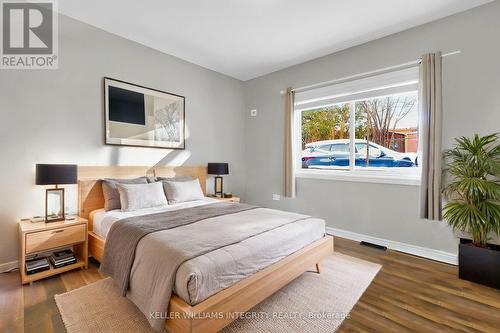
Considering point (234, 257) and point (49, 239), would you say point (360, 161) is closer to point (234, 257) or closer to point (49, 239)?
point (234, 257)

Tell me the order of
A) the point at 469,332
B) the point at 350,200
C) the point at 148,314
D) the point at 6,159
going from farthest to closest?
the point at 350,200 → the point at 6,159 → the point at 469,332 → the point at 148,314

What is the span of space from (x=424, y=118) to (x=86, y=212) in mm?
4302

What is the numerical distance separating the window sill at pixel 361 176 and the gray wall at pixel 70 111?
82.0 inches

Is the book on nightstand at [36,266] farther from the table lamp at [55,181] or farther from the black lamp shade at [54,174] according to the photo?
the black lamp shade at [54,174]

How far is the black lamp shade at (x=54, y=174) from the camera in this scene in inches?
93.4

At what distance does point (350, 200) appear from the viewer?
143 inches

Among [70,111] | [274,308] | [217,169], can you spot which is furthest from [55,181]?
[274,308]

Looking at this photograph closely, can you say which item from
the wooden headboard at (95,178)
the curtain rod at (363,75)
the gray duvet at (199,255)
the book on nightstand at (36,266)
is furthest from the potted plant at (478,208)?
the book on nightstand at (36,266)

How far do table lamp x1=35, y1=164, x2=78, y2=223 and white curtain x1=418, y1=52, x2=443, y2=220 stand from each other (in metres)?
4.00

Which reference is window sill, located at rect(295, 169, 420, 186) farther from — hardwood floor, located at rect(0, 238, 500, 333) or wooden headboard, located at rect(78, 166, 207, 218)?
wooden headboard, located at rect(78, 166, 207, 218)

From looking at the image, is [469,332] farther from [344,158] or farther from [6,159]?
[6,159]

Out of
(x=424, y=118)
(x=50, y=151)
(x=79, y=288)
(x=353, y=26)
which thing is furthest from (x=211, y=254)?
(x=353, y=26)

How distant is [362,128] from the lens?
3656 millimetres

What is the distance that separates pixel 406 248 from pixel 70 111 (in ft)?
15.0
